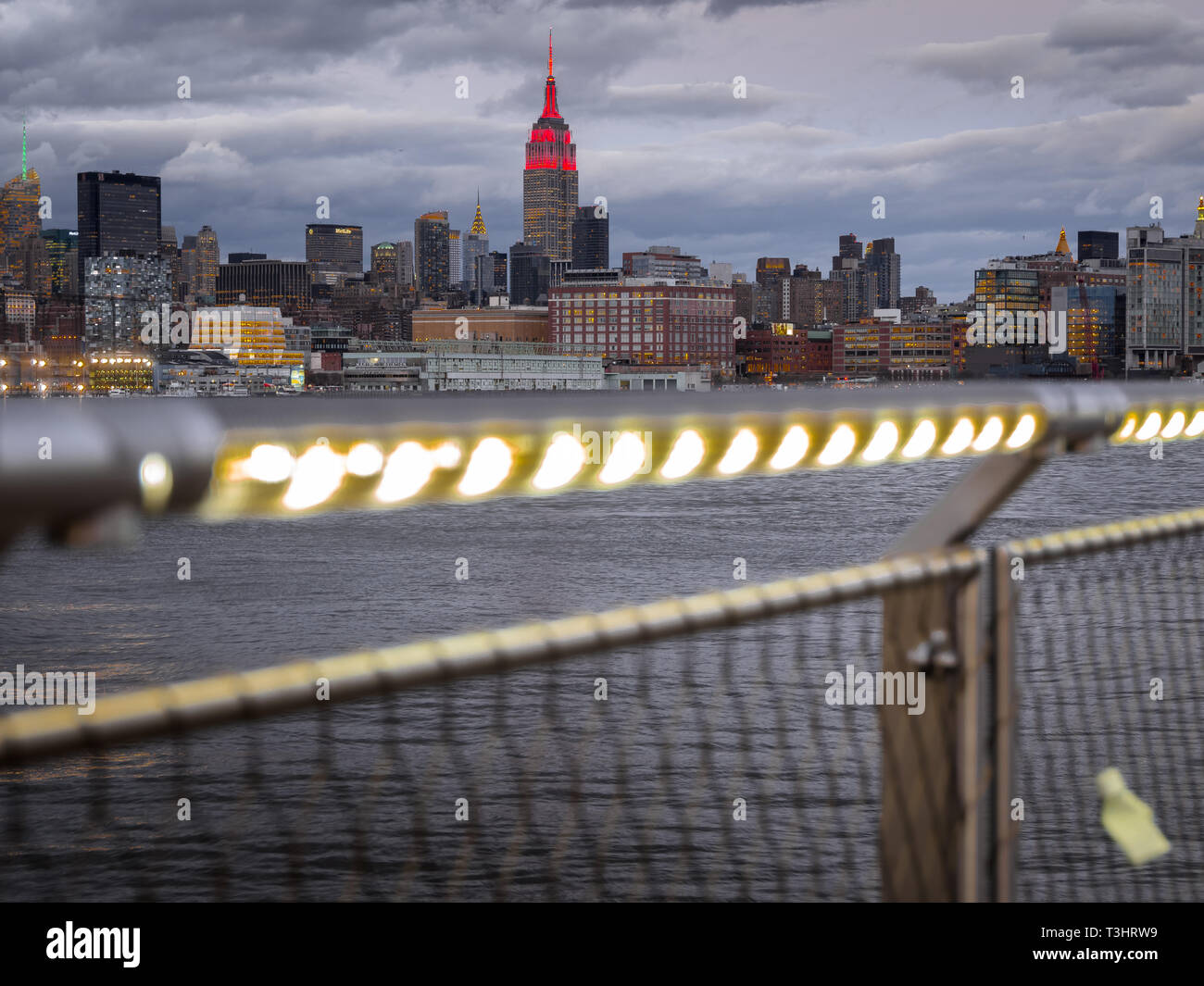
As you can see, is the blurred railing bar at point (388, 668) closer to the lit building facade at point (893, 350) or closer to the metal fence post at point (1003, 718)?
the metal fence post at point (1003, 718)

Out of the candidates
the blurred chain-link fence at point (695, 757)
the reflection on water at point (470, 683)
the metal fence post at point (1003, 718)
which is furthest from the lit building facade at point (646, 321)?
the metal fence post at point (1003, 718)

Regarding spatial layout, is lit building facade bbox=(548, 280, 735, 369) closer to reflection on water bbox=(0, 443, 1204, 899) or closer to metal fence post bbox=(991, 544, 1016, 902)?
reflection on water bbox=(0, 443, 1204, 899)

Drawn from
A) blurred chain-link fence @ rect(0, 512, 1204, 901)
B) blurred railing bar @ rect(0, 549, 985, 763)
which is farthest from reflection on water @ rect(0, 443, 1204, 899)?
blurred railing bar @ rect(0, 549, 985, 763)

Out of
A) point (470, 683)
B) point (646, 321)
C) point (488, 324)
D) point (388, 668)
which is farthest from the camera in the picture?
point (488, 324)

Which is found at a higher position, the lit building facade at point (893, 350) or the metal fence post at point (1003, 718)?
the lit building facade at point (893, 350)

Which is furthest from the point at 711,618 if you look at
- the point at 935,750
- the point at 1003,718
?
the point at 1003,718

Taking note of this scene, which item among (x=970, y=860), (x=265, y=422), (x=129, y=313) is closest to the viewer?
(x=265, y=422)

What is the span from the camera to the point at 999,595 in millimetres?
2811

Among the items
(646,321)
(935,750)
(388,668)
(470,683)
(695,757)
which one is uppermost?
(646,321)

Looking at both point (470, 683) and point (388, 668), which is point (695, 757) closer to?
point (470, 683)
